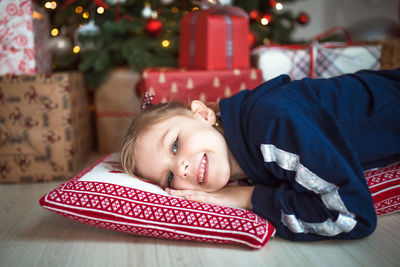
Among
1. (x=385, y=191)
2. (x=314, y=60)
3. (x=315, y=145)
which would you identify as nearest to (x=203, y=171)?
(x=315, y=145)

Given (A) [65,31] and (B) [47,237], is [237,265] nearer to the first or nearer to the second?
(B) [47,237]

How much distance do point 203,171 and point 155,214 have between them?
16cm

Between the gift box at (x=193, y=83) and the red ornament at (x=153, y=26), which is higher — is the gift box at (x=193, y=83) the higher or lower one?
the lower one

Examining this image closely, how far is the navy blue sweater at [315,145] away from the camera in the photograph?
753 mm

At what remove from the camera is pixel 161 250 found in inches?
30.3

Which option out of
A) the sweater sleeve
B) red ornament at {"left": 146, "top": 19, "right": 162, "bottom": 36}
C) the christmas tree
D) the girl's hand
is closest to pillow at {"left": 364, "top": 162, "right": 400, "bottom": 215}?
the sweater sleeve

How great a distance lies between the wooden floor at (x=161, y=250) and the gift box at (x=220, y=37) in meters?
0.84

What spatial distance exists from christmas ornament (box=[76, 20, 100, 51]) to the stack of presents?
0.17 meters

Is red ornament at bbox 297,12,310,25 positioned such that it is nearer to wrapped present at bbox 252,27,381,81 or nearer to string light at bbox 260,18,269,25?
string light at bbox 260,18,269,25

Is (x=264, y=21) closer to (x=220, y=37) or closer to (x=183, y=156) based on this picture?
(x=220, y=37)

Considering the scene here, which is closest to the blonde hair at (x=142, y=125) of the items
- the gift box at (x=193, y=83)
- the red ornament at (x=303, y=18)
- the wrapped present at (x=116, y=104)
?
the gift box at (x=193, y=83)

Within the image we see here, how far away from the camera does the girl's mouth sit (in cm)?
86

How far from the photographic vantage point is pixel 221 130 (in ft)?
3.24

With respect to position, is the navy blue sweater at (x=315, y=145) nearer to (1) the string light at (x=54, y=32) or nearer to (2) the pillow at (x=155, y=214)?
(2) the pillow at (x=155, y=214)
